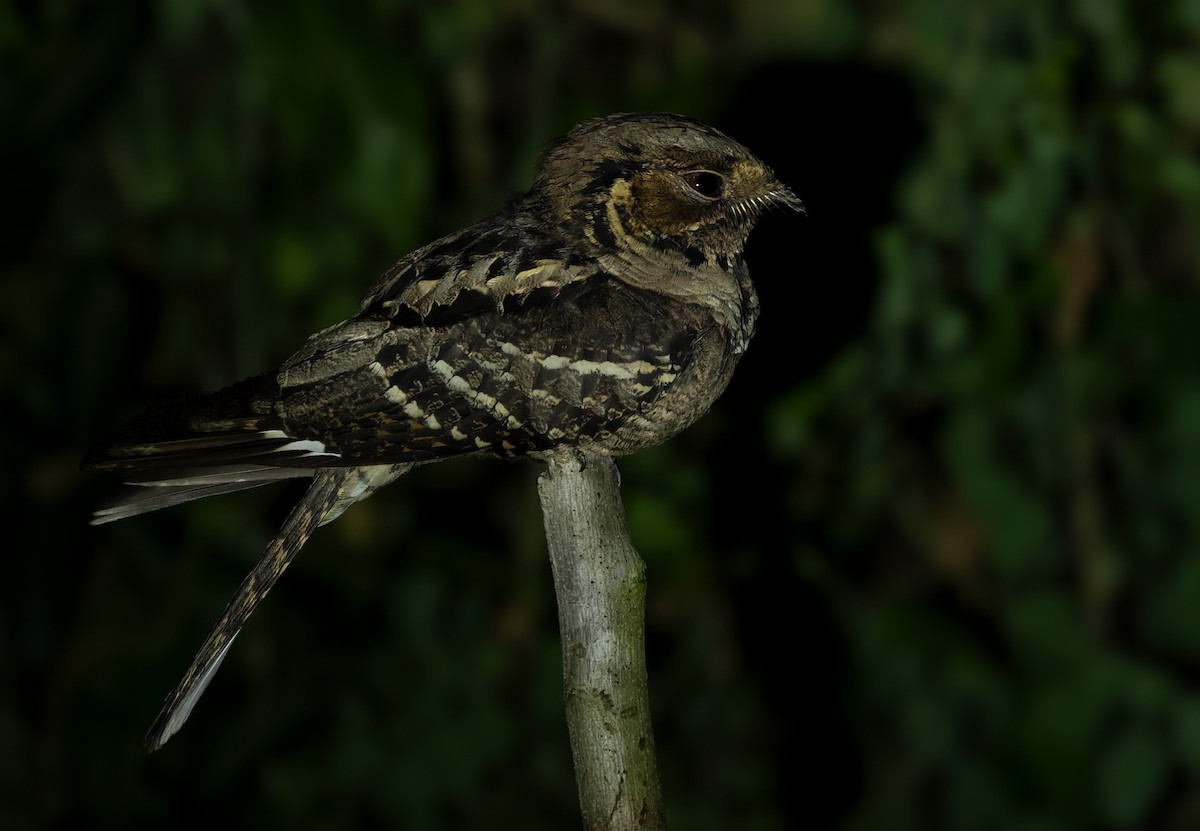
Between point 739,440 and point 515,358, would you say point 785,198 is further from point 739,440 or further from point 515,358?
point 739,440

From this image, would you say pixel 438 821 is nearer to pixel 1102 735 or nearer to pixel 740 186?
pixel 1102 735

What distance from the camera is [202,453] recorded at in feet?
5.65

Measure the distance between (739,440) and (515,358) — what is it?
171 centimetres

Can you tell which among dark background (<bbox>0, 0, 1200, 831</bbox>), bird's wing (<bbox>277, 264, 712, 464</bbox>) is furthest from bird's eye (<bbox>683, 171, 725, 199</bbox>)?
dark background (<bbox>0, 0, 1200, 831</bbox>)

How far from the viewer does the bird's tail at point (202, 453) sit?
172cm

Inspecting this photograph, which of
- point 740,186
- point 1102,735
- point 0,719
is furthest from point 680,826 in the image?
point 740,186

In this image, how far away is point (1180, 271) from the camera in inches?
124

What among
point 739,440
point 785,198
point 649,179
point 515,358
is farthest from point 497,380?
point 739,440

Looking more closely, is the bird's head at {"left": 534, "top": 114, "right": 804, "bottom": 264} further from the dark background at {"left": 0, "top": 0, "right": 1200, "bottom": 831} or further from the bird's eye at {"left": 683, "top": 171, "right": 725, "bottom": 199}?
the dark background at {"left": 0, "top": 0, "right": 1200, "bottom": 831}

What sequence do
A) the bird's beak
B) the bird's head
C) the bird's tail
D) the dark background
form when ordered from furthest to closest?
the dark background < the bird's beak < the bird's head < the bird's tail

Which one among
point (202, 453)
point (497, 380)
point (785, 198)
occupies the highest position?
point (785, 198)

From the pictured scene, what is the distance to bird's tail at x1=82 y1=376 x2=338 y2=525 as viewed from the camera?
172 centimetres

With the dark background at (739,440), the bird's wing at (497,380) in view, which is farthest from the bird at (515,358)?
the dark background at (739,440)

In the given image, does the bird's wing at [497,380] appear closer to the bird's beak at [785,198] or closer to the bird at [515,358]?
the bird at [515,358]
